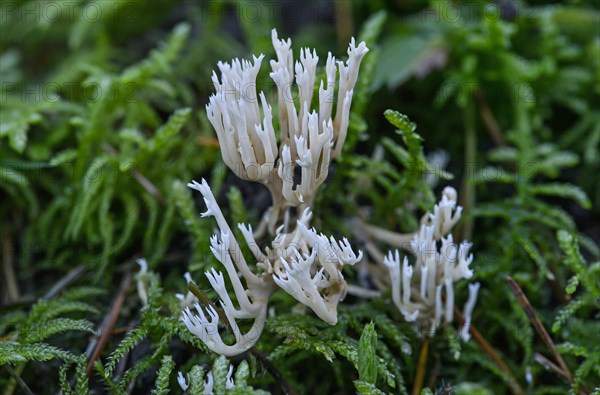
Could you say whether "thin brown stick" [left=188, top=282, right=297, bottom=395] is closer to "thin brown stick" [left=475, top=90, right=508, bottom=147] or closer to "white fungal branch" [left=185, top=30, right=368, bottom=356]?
"white fungal branch" [left=185, top=30, right=368, bottom=356]

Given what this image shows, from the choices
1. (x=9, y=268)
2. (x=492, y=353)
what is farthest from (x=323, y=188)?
(x=9, y=268)

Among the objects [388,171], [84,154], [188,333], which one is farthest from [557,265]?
[84,154]

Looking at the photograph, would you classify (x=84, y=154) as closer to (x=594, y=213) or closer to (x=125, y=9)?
(x=125, y=9)

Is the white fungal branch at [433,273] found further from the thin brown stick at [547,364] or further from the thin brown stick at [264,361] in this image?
the thin brown stick at [264,361]

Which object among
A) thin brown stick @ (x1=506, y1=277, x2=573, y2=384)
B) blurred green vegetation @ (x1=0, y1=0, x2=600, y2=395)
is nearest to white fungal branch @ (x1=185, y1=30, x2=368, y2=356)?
blurred green vegetation @ (x1=0, y1=0, x2=600, y2=395)

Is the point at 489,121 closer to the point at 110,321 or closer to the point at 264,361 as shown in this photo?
the point at 264,361

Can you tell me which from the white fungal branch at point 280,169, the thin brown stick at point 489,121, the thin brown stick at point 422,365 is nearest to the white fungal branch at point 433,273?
the thin brown stick at point 422,365

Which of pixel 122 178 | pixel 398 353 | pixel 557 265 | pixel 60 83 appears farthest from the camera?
pixel 60 83
